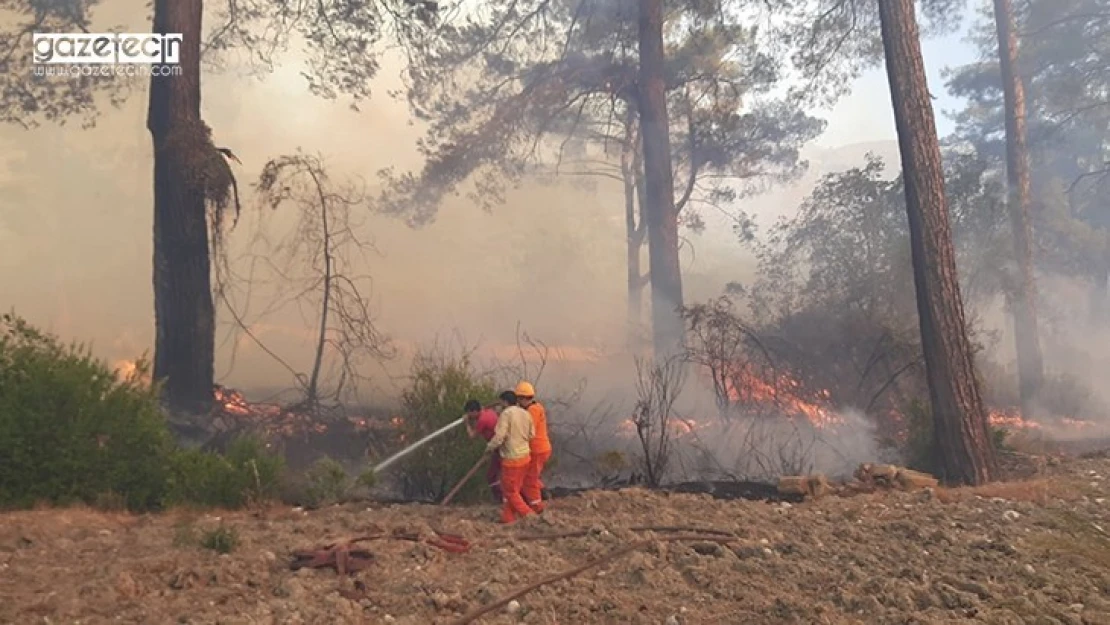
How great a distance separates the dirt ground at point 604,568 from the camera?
4840mm

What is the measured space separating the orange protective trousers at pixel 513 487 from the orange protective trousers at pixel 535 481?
186 mm

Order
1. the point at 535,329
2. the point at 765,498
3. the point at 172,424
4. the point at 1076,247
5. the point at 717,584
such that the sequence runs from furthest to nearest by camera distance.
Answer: the point at 1076,247 → the point at 535,329 → the point at 172,424 → the point at 765,498 → the point at 717,584

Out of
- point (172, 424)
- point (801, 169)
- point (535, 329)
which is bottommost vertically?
point (172, 424)

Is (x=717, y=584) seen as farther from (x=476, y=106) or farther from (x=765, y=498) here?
(x=476, y=106)

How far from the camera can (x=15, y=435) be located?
7.23 metres

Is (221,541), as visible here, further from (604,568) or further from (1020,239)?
(1020,239)

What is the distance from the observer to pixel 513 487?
7.03 metres

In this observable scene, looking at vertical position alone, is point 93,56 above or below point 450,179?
above

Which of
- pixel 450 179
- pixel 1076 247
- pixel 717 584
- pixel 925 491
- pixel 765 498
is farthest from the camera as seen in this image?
pixel 1076 247

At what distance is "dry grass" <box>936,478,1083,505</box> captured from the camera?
7.80 metres

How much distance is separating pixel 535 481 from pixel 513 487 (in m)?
0.37

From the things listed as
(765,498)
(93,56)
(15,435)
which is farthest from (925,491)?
(93,56)

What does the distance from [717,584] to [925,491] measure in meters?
3.59

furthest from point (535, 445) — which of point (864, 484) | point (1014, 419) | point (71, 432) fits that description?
point (1014, 419)
